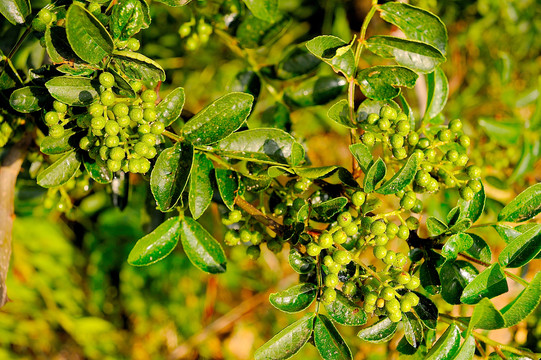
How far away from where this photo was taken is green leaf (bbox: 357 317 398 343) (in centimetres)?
81

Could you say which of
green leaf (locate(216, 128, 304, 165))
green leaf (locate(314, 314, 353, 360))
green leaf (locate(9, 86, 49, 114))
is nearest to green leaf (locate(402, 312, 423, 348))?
green leaf (locate(314, 314, 353, 360))

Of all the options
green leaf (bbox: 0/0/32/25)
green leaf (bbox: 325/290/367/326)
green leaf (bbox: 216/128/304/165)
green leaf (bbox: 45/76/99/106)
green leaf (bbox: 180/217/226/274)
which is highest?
green leaf (bbox: 0/0/32/25)

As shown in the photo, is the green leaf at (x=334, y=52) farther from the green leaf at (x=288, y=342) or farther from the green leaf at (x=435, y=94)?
the green leaf at (x=288, y=342)

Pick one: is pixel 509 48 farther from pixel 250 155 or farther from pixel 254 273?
pixel 250 155

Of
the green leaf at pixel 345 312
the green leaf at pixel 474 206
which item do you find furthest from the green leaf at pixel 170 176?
the green leaf at pixel 474 206

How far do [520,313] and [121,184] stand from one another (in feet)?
3.15

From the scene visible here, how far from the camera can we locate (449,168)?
95cm

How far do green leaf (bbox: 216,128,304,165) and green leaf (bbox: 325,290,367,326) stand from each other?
0.30 m

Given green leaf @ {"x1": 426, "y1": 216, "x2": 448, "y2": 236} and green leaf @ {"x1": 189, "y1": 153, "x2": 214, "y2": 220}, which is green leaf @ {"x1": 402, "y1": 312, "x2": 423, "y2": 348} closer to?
green leaf @ {"x1": 426, "y1": 216, "x2": 448, "y2": 236}

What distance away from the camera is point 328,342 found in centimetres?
86

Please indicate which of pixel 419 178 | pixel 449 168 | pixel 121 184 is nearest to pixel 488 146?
pixel 449 168

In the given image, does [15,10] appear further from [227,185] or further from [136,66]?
[227,185]

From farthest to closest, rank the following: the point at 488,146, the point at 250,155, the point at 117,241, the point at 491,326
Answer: the point at 117,241 < the point at 488,146 < the point at 250,155 < the point at 491,326

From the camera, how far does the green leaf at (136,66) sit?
32.0 inches
